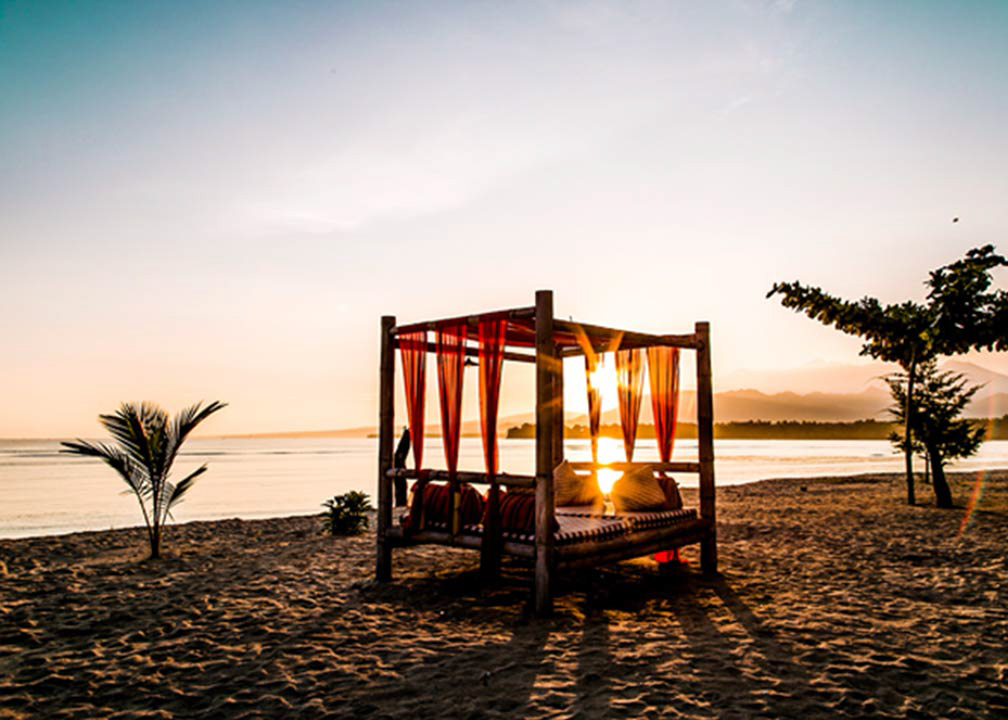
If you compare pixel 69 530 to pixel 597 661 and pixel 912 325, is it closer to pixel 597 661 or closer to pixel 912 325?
pixel 597 661

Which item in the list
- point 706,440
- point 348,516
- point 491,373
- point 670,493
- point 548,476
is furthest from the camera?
point 348,516

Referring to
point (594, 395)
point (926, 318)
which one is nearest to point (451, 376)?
point (594, 395)

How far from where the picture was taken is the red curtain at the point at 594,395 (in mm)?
8914

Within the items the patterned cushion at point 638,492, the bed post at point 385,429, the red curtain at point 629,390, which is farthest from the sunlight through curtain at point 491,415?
the red curtain at point 629,390

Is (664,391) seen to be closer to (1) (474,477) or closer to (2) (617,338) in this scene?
(2) (617,338)

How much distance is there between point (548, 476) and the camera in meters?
6.02

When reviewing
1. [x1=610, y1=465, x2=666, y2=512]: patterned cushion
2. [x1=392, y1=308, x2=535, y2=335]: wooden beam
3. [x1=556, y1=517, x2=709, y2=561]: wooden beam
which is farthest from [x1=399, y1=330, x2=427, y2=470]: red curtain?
[x1=610, y1=465, x2=666, y2=512]: patterned cushion

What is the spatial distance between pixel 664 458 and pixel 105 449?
7130 mm

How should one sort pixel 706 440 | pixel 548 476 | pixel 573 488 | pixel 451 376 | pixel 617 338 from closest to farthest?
pixel 548 476 < pixel 451 376 < pixel 617 338 < pixel 706 440 < pixel 573 488

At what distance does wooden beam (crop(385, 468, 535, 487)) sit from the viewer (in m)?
6.22

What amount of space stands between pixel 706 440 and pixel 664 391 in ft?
3.23

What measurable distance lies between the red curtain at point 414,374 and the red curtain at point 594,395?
2.55m

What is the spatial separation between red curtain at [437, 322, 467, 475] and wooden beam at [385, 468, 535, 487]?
0.54 ft

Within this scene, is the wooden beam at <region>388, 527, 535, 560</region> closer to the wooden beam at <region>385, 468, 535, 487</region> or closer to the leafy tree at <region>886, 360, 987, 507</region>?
the wooden beam at <region>385, 468, 535, 487</region>
